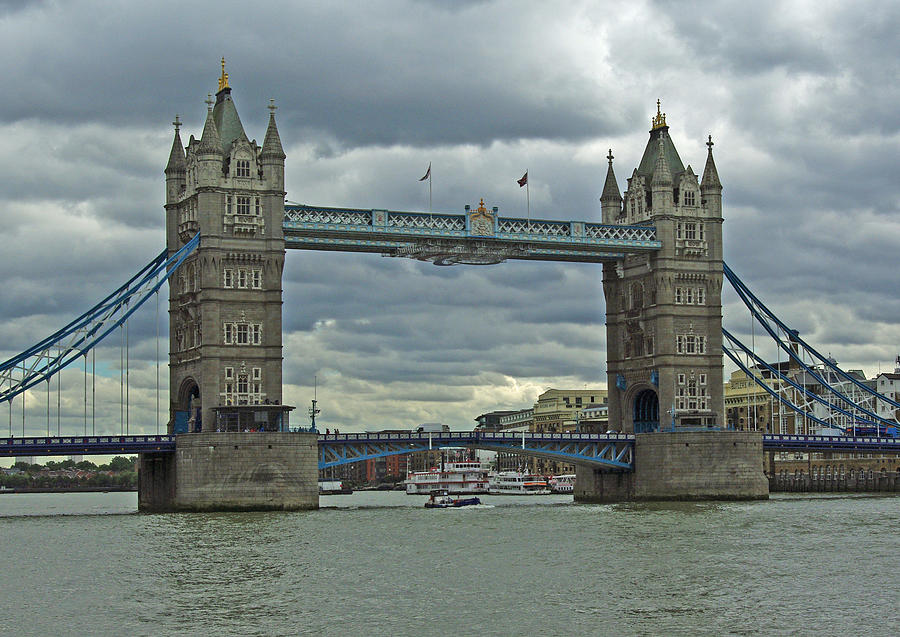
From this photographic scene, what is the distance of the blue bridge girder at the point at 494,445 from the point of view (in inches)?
4422

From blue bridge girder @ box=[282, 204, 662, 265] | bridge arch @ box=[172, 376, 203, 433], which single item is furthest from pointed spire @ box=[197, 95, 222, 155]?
bridge arch @ box=[172, 376, 203, 433]

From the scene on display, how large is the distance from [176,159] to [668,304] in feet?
141

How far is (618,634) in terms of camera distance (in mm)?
48156

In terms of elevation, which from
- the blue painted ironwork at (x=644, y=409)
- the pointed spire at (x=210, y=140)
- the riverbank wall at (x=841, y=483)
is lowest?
the riverbank wall at (x=841, y=483)

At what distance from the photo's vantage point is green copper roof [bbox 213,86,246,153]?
111750 mm

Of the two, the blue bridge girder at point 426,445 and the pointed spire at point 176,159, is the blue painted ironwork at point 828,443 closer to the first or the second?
the blue bridge girder at point 426,445

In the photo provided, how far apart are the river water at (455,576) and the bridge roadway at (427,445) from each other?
782cm

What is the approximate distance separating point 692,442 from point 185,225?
1747 inches

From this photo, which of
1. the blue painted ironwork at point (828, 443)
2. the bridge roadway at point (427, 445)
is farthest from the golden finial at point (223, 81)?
the blue painted ironwork at point (828, 443)

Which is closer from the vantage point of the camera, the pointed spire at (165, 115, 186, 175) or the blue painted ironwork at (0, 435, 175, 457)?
the blue painted ironwork at (0, 435, 175, 457)

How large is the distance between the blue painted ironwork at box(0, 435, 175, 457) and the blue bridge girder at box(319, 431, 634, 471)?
42.1 ft

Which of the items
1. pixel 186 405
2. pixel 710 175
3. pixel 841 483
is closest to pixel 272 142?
pixel 186 405

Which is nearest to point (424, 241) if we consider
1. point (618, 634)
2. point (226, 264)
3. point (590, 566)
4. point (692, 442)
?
point (226, 264)

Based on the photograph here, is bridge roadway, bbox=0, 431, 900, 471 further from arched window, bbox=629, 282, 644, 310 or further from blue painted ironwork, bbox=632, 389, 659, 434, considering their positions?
arched window, bbox=629, 282, 644, 310
